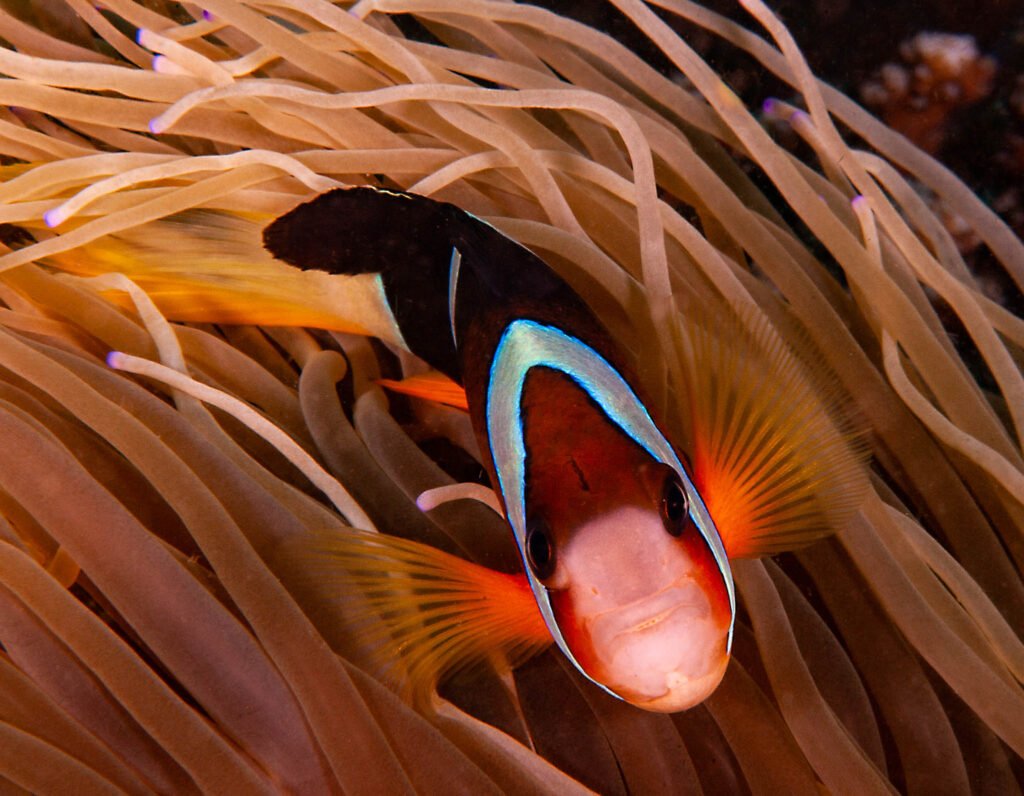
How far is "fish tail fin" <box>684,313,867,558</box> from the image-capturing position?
0.98 metres

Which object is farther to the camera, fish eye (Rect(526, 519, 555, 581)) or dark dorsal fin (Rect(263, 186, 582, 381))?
dark dorsal fin (Rect(263, 186, 582, 381))

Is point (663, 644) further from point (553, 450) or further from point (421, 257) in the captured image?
point (421, 257)

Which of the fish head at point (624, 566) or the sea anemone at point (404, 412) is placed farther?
the sea anemone at point (404, 412)

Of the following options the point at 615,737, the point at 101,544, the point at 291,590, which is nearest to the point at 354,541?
the point at 291,590

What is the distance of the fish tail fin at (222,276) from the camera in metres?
1.31

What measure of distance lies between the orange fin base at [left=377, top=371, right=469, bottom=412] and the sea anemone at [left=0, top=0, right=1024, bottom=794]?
1.7 inches

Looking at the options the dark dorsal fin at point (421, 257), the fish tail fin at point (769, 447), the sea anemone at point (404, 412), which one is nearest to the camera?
the sea anemone at point (404, 412)

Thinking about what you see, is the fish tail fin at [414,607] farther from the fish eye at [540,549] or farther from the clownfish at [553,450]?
the fish eye at [540,549]

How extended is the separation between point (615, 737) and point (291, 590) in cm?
39

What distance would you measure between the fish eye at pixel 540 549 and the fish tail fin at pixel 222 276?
0.55 metres

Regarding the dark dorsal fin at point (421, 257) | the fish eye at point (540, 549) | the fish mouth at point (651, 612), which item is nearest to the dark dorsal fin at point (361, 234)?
the dark dorsal fin at point (421, 257)

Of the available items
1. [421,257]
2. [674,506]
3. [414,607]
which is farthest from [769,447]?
[421,257]

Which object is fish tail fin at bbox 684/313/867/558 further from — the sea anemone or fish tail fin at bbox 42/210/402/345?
fish tail fin at bbox 42/210/402/345

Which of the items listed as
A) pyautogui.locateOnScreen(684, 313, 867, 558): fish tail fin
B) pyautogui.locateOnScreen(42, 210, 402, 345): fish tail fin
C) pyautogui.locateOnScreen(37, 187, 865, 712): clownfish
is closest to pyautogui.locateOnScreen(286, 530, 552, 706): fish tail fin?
pyautogui.locateOnScreen(37, 187, 865, 712): clownfish
